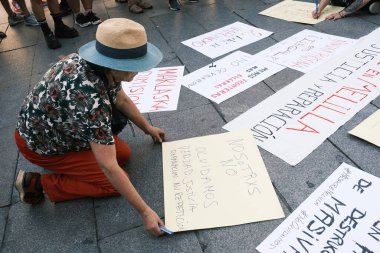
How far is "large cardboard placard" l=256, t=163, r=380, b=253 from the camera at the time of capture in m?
1.25

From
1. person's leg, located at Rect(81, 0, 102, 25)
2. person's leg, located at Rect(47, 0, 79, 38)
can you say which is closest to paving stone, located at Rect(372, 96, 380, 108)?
person's leg, located at Rect(47, 0, 79, 38)

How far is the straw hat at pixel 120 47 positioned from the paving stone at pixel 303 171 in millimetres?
862

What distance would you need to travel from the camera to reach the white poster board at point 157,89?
2.29 meters

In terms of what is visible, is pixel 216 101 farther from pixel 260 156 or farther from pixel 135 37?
pixel 135 37

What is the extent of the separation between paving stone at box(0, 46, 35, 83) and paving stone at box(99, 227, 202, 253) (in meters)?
2.25

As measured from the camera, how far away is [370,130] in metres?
1.76

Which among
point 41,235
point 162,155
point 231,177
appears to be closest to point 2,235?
point 41,235

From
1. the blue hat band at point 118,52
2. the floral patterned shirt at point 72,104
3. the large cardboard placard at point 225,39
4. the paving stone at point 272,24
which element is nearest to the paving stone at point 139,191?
the floral patterned shirt at point 72,104

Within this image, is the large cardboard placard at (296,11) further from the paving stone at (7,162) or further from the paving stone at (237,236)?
the paving stone at (7,162)

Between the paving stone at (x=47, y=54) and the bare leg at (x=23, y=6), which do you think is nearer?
the paving stone at (x=47, y=54)

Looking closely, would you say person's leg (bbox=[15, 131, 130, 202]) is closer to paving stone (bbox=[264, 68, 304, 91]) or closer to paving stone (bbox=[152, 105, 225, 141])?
paving stone (bbox=[152, 105, 225, 141])

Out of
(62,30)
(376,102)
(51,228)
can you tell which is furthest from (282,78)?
(62,30)

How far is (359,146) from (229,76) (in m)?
1.09

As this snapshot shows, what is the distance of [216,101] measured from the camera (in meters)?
2.24
